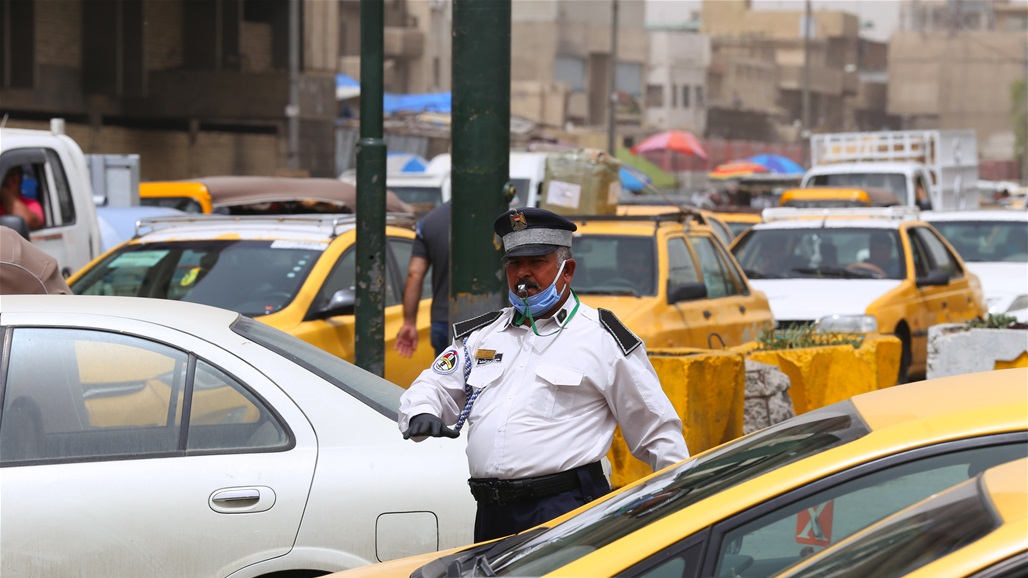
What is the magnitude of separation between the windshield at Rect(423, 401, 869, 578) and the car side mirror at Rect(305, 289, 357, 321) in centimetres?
419

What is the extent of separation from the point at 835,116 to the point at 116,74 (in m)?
80.5

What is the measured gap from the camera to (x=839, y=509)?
2662 mm

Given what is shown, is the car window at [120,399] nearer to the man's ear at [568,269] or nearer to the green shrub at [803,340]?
the man's ear at [568,269]

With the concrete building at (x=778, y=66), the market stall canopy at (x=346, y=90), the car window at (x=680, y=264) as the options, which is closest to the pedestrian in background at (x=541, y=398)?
the car window at (x=680, y=264)

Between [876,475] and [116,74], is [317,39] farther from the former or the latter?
[876,475]

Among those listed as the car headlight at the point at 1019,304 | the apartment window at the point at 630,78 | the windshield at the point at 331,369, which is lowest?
the car headlight at the point at 1019,304

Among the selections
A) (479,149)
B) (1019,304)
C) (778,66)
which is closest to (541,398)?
(479,149)

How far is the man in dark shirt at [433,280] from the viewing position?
27.8 ft

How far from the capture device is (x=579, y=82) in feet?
260

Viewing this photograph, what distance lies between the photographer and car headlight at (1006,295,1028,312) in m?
11.8

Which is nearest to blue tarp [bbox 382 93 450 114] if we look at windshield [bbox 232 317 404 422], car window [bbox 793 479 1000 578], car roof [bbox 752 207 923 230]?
car roof [bbox 752 207 923 230]

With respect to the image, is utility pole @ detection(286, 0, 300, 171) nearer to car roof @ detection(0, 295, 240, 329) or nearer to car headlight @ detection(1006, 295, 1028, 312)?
car headlight @ detection(1006, 295, 1028, 312)

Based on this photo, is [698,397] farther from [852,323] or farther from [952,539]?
[952,539]

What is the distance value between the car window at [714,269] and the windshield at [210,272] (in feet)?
9.65
